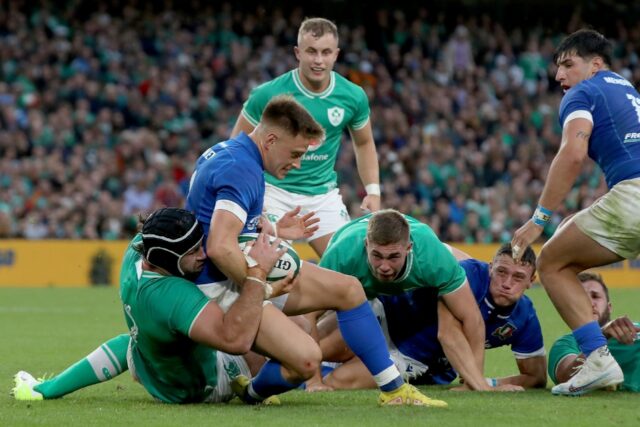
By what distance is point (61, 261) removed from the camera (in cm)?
2031

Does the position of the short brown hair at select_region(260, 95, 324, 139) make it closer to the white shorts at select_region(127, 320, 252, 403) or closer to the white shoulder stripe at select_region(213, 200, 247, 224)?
the white shoulder stripe at select_region(213, 200, 247, 224)

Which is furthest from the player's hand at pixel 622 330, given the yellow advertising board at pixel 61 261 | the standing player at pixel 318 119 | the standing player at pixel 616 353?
the yellow advertising board at pixel 61 261

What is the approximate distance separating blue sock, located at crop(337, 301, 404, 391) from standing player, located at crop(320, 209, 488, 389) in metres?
0.63

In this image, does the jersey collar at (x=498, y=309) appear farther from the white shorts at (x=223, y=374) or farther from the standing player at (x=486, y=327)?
the white shorts at (x=223, y=374)

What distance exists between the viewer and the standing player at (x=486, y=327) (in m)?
8.07

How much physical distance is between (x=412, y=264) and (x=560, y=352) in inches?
49.9

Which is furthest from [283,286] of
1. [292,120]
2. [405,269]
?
[405,269]

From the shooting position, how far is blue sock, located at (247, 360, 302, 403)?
676 centimetres

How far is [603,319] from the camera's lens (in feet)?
27.8

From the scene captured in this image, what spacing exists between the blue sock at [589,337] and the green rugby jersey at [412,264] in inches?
34.3

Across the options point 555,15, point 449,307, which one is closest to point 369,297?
point 449,307

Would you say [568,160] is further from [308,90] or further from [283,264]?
[308,90]

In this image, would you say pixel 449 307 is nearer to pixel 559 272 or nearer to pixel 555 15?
pixel 559 272

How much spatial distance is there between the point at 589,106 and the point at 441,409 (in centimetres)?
220
